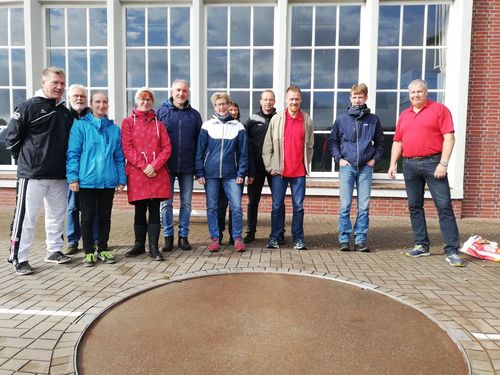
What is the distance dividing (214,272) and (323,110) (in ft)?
17.1

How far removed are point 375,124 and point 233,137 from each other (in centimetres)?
173

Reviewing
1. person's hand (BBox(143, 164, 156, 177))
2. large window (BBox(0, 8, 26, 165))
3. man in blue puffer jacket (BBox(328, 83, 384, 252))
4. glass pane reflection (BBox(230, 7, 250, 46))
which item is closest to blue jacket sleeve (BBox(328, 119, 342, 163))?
man in blue puffer jacket (BBox(328, 83, 384, 252))

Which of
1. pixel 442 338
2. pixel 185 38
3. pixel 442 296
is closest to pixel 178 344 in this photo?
pixel 442 338

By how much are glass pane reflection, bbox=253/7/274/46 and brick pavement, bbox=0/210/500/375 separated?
4.27m

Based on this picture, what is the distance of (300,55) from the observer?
848 cm

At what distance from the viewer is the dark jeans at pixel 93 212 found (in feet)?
14.9

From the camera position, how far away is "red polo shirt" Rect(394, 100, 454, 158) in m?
4.71

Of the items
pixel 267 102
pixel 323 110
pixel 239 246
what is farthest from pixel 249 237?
pixel 323 110

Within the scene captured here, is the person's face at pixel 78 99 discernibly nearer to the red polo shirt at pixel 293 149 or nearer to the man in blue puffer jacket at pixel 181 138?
the man in blue puffer jacket at pixel 181 138

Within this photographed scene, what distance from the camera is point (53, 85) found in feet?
13.8

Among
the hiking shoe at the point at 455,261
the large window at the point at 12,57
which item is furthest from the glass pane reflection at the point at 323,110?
the large window at the point at 12,57

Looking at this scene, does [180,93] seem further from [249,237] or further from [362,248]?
[362,248]

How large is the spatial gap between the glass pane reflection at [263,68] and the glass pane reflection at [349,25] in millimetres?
1432

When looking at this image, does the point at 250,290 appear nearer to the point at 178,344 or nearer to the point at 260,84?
the point at 178,344
